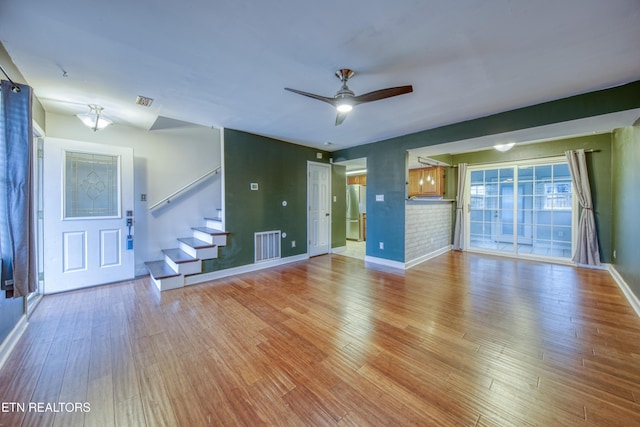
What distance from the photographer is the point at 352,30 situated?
1.73m

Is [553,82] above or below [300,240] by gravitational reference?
above

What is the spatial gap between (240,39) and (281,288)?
298cm

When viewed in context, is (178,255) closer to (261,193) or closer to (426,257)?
(261,193)

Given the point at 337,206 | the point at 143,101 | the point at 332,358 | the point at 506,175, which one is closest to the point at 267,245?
the point at 337,206

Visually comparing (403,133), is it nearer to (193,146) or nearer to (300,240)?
(300,240)

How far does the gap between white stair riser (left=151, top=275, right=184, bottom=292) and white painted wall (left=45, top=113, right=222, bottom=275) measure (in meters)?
1.04

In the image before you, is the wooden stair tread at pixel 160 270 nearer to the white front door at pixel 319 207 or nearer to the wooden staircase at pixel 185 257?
the wooden staircase at pixel 185 257

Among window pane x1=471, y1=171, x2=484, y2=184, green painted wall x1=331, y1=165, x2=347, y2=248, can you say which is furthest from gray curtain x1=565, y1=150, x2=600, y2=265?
green painted wall x1=331, y1=165, x2=347, y2=248

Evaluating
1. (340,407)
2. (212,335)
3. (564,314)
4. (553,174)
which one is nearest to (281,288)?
(212,335)

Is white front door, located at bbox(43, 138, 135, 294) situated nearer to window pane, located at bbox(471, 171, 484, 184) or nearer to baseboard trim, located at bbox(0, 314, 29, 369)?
baseboard trim, located at bbox(0, 314, 29, 369)

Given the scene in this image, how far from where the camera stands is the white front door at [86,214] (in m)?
3.30

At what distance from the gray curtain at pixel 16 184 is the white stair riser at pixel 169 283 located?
1479mm

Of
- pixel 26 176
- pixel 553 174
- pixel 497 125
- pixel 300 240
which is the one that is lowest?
pixel 300 240

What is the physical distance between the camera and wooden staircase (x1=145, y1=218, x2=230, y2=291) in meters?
3.54
